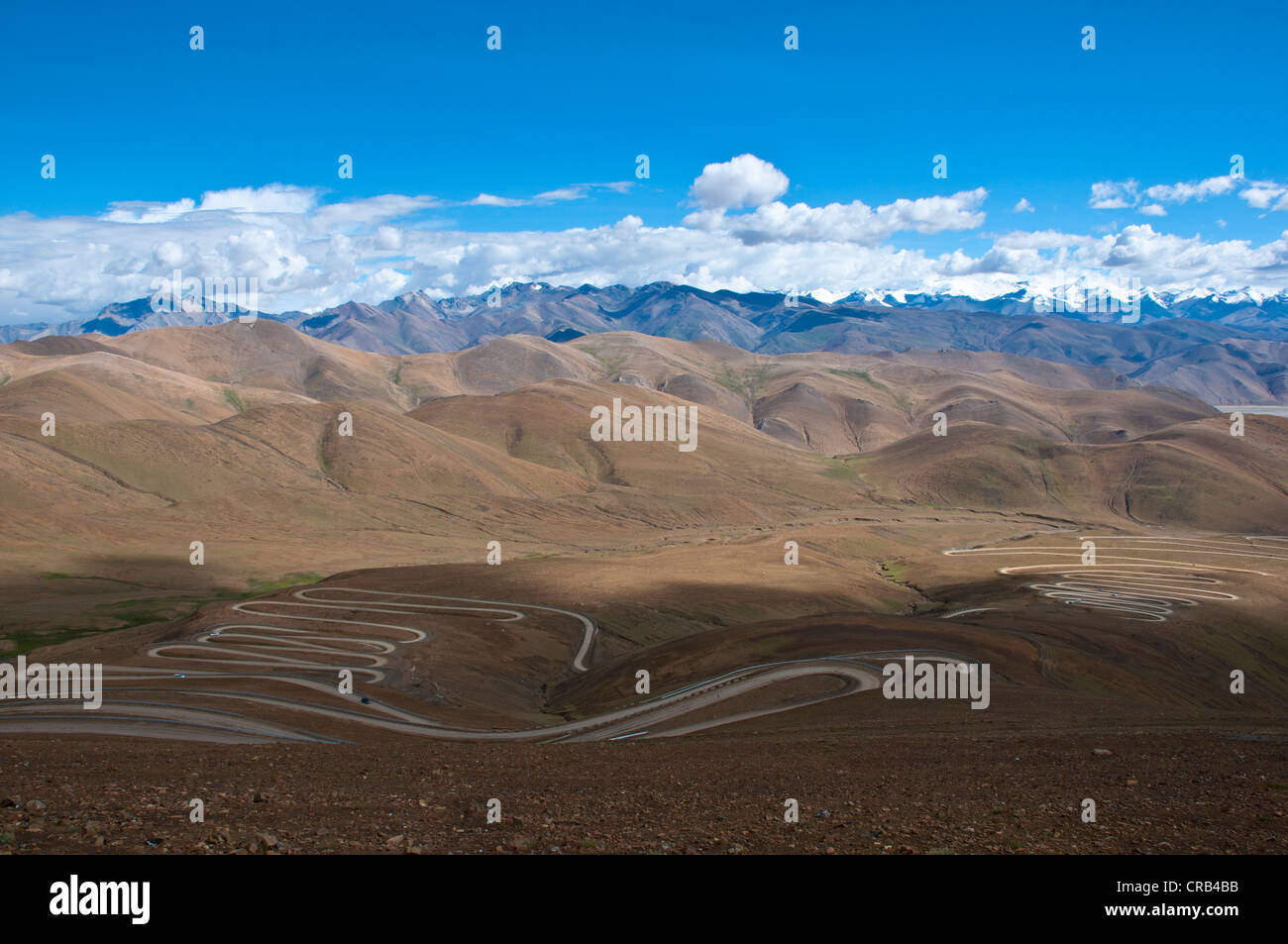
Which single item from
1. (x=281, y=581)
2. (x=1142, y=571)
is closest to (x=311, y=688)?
(x=281, y=581)

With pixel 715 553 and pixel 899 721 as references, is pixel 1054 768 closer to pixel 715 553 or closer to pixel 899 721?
pixel 899 721

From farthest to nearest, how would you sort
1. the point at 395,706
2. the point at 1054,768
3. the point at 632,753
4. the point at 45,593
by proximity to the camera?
Answer: 1. the point at 45,593
2. the point at 395,706
3. the point at 632,753
4. the point at 1054,768

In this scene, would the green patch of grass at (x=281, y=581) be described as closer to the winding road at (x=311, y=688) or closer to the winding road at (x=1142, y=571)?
the winding road at (x=311, y=688)

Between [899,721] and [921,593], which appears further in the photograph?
[921,593]

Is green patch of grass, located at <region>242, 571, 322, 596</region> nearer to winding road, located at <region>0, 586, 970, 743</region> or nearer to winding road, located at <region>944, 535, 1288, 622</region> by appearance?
winding road, located at <region>0, 586, 970, 743</region>

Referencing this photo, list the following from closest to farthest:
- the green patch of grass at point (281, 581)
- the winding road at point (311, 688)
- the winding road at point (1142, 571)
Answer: the winding road at point (311, 688) → the winding road at point (1142, 571) → the green patch of grass at point (281, 581)

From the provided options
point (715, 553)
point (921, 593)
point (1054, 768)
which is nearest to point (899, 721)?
point (1054, 768)

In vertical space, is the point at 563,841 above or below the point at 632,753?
above

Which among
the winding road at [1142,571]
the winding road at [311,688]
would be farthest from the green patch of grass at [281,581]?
the winding road at [1142,571]

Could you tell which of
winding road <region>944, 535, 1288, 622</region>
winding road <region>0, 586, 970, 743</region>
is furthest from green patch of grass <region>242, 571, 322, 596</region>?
winding road <region>944, 535, 1288, 622</region>

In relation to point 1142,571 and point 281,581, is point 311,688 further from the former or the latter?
point 1142,571

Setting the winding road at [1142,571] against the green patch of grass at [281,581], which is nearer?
the winding road at [1142,571]
